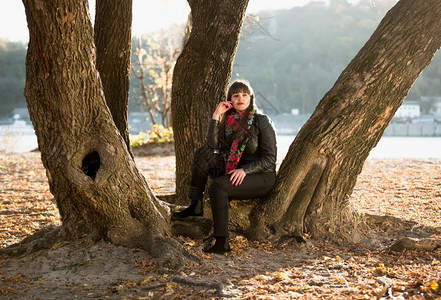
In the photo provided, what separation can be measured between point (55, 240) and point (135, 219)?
Result: 747mm

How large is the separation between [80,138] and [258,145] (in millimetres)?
1426

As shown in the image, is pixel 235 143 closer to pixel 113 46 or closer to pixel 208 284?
pixel 208 284

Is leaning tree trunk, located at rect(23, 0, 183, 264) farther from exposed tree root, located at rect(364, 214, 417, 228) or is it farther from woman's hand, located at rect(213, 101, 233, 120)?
exposed tree root, located at rect(364, 214, 417, 228)

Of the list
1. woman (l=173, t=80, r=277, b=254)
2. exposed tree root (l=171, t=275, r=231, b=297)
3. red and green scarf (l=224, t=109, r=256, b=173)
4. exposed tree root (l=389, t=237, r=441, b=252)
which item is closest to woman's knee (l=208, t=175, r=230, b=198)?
woman (l=173, t=80, r=277, b=254)

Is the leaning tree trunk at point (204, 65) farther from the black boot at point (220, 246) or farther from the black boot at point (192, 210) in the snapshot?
the black boot at point (220, 246)

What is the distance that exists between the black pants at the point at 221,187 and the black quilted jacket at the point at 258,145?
0.30 feet

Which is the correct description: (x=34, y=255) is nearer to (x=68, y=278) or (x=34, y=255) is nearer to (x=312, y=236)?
(x=68, y=278)

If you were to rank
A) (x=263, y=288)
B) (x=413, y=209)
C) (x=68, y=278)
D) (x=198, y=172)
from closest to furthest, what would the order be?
1. (x=263, y=288)
2. (x=68, y=278)
3. (x=198, y=172)
4. (x=413, y=209)

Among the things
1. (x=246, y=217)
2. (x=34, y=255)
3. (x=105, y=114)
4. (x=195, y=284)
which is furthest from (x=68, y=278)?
(x=246, y=217)

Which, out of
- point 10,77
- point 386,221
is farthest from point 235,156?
point 10,77

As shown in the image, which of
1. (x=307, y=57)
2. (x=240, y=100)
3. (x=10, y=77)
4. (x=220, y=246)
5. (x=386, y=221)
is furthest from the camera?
(x=307, y=57)

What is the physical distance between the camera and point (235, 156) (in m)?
4.21

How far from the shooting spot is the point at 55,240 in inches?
170

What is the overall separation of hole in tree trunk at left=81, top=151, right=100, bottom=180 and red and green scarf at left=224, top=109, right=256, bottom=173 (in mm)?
1055
